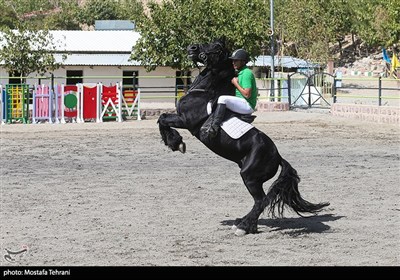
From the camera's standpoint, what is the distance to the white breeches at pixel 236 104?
327 inches

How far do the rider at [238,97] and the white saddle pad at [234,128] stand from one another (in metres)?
0.10

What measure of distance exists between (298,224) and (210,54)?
2.03 meters

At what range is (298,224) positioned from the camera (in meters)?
8.91

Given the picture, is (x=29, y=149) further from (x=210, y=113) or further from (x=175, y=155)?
(x=210, y=113)

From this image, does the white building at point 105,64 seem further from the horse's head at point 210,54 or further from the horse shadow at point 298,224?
the horse's head at point 210,54

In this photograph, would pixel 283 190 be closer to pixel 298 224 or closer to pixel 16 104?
pixel 298 224

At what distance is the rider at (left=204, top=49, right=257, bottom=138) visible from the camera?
8181 millimetres

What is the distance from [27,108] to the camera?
26.4 metres

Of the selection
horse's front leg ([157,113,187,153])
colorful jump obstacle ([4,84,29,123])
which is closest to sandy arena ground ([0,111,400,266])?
horse's front leg ([157,113,187,153])

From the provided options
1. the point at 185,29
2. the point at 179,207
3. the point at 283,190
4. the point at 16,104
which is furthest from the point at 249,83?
the point at 185,29

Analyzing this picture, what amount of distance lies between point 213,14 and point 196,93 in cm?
3121

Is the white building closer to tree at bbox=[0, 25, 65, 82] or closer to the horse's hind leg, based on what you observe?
tree at bbox=[0, 25, 65, 82]

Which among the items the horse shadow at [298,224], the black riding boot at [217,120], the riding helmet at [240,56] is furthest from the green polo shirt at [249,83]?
the horse shadow at [298,224]

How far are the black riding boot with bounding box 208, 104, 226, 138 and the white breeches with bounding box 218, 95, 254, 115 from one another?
0.21ft
